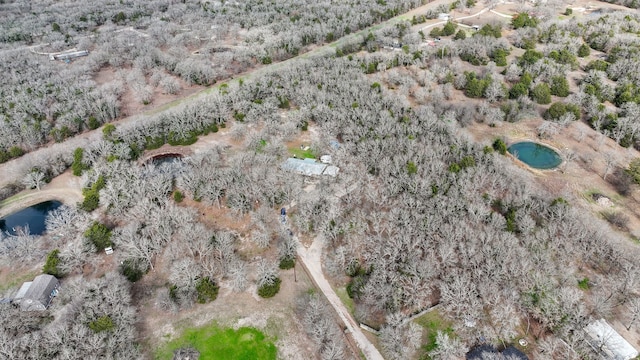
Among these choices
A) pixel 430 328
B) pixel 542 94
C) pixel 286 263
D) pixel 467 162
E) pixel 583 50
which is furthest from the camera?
pixel 583 50

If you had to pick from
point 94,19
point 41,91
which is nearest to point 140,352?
point 41,91

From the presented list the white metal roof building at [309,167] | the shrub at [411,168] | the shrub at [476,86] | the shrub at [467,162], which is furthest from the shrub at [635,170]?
the white metal roof building at [309,167]

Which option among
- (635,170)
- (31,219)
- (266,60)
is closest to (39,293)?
(31,219)

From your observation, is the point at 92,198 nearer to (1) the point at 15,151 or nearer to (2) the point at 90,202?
(2) the point at 90,202

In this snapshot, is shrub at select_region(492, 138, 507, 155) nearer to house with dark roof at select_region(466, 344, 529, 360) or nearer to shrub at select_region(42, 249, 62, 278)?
house with dark roof at select_region(466, 344, 529, 360)

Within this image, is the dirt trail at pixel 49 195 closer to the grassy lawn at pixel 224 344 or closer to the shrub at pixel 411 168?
the grassy lawn at pixel 224 344

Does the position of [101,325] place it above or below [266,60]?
above

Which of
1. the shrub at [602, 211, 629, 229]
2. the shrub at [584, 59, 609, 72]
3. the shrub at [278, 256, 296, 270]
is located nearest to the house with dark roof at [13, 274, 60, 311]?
the shrub at [278, 256, 296, 270]
